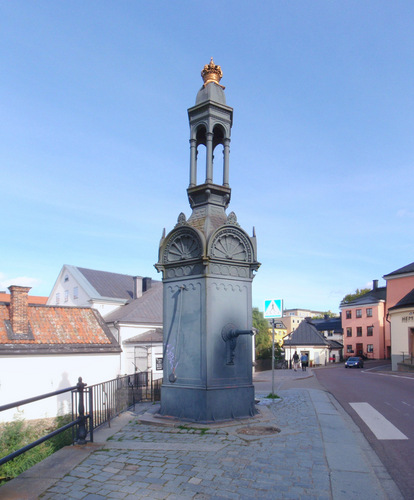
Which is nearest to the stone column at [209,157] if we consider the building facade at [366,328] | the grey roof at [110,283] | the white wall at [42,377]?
the white wall at [42,377]

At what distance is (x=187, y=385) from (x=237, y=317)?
1.71 metres

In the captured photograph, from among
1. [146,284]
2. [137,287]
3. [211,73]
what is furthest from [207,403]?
[146,284]

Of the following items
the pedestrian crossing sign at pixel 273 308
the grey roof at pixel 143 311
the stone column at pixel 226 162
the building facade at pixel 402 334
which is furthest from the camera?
the building facade at pixel 402 334

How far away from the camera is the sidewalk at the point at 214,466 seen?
4578 mm

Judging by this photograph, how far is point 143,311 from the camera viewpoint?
31281mm

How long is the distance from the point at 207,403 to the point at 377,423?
4132 mm

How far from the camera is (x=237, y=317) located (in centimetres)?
875

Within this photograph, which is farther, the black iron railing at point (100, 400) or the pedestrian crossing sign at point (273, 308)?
the pedestrian crossing sign at point (273, 308)

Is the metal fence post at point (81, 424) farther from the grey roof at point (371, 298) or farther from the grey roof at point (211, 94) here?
the grey roof at point (371, 298)

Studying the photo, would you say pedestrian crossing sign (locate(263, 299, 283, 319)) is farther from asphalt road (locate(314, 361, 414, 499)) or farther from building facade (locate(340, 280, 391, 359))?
building facade (locate(340, 280, 391, 359))

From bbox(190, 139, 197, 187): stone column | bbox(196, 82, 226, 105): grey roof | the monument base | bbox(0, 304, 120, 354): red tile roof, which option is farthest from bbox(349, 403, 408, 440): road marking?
bbox(0, 304, 120, 354): red tile roof

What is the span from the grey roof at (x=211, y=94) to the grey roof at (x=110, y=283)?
26946 mm

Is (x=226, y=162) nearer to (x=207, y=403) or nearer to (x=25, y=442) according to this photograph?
(x=207, y=403)

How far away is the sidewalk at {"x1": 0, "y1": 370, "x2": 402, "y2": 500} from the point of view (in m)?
4.58
